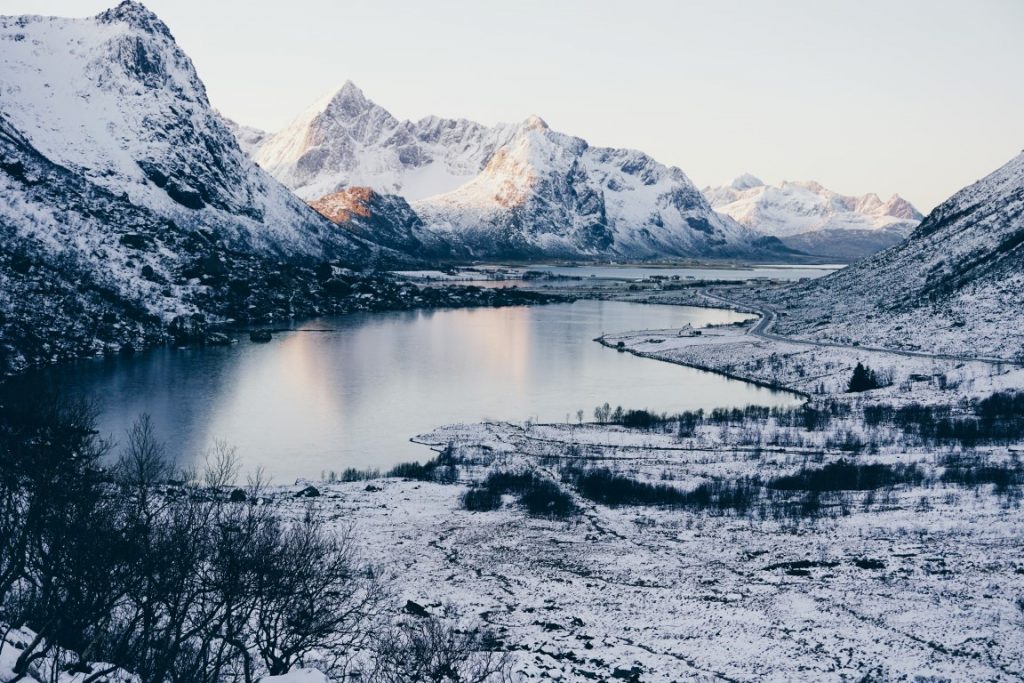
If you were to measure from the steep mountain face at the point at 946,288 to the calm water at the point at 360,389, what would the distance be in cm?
2394

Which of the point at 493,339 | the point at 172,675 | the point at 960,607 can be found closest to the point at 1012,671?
the point at 960,607

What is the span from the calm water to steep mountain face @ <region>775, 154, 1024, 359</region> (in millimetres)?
23940

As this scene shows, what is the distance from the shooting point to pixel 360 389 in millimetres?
82812

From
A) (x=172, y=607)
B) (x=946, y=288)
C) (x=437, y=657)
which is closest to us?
(x=172, y=607)

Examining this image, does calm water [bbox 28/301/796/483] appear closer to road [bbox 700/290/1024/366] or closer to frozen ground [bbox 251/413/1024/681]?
frozen ground [bbox 251/413/1024/681]

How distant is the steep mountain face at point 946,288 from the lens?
9531 centimetres

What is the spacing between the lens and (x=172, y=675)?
22.1m

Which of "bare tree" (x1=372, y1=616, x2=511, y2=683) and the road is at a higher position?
the road

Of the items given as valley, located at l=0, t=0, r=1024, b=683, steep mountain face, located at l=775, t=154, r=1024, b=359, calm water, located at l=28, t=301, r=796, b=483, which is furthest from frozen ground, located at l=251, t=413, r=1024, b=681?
steep mountain face, located at l=775, t=154, r=1024, b=359

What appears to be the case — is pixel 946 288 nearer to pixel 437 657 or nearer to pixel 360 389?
pixel 360 389

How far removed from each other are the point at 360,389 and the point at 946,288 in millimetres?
70626

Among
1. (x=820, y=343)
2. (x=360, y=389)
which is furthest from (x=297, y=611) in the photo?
(x=820, y=343)

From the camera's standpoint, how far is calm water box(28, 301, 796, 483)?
207ft

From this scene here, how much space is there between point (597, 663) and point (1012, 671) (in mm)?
12045
